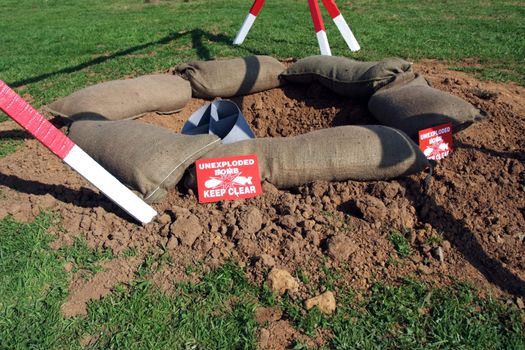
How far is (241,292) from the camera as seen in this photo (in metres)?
2.31

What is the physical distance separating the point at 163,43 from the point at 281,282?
5918 mm

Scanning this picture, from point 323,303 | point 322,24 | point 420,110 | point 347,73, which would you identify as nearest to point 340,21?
point 322,24

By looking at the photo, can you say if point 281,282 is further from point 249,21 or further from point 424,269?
point 249,21

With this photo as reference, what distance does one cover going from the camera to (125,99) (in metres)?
4.14

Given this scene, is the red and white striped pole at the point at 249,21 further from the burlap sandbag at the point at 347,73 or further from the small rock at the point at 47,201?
the small rock at the point at 47,201

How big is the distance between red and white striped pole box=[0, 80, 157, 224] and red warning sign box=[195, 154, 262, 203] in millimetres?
362

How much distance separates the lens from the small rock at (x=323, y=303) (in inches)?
86.9

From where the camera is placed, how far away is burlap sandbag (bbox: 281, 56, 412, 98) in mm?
3902

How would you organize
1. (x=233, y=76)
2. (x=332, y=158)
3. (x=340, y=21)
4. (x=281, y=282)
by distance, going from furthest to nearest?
(x=340, y=21)
(x=233, y=76)
(x=332, y=158)
(x=281, y=282)

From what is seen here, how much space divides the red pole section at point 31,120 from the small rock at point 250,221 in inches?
39.5

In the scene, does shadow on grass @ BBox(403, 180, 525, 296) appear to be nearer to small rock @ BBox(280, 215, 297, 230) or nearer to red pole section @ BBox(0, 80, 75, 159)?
small rock @ BBox(280, 215, 297, 230)

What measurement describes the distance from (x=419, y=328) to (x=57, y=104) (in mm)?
3567

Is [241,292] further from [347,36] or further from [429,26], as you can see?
[429,26]

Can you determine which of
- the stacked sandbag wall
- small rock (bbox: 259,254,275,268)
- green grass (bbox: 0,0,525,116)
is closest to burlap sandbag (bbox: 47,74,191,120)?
the stacked sandbag wall
